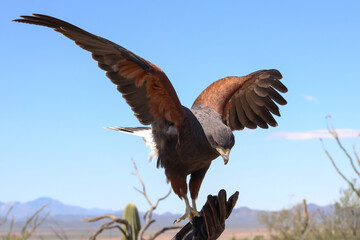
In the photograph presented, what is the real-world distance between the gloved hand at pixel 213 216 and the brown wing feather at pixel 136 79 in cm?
88

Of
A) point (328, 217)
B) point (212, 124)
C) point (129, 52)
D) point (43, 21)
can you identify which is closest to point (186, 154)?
point (212, 124)

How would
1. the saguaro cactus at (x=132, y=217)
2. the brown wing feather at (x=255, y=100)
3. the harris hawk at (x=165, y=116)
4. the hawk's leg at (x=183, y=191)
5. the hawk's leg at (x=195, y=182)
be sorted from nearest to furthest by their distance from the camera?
the harris hawk at (x=165, y=116) < the hawk's leg at (x=183, y=191) < the hawk's leg at (x=195, y=182) < the brown wing feather at (x=255, y=100) < the saguaro cactus at (x=132, y=217)

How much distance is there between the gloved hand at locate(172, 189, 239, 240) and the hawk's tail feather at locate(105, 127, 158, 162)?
107cm

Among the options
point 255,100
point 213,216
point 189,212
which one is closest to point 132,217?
point 255,100

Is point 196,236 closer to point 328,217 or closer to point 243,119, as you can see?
point 243,119

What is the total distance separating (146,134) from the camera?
4.62m

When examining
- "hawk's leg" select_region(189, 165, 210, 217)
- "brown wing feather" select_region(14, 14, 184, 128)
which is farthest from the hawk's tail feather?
"hawk's leg" select_region(189, 165, 210, 217)

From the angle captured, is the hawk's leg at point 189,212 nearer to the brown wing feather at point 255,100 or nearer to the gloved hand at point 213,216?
the gloved hand at point 213,216

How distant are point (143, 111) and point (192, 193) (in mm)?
877

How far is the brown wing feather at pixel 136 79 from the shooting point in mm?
3781

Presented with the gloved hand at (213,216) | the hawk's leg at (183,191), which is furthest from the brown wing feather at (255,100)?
the gloved hand at (213,216)

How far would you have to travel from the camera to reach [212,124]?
3.82 meters

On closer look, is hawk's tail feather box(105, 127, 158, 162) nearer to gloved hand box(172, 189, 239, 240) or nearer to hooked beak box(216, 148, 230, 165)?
hooked beak box(216, 148, 230, 165)

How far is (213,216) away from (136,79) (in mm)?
1450
